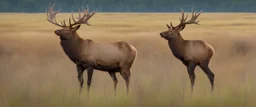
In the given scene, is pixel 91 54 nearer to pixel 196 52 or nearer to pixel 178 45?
pixel 178 45

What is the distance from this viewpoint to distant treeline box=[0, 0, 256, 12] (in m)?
173

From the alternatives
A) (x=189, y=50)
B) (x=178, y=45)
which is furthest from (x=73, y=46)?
(x=189, y=50)

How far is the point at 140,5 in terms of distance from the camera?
180625 mm

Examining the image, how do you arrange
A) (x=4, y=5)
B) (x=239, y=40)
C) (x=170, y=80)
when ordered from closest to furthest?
(x=170, y=80), (x=239, y=40), (x=4, y=5)

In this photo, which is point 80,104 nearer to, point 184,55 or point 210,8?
point 184,55

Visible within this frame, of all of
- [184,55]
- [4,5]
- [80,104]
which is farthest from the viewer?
[4,5]

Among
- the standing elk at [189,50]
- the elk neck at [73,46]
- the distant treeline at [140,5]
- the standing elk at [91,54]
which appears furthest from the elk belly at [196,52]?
the distant treeline at [140,5]

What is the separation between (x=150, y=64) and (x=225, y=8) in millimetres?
173484

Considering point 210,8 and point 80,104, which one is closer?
point 80,104

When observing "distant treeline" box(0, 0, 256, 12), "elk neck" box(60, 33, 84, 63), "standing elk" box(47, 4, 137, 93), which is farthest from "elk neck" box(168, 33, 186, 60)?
"distant treeline" box(0, 0, 256, 12)

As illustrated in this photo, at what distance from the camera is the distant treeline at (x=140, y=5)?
567ft

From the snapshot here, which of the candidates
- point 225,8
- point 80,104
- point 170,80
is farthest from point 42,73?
point 225,8

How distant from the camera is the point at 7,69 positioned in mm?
13930

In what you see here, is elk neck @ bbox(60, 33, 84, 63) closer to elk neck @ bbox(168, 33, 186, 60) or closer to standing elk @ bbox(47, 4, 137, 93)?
standing elk @ bbox(47, 4, 137, 93)
